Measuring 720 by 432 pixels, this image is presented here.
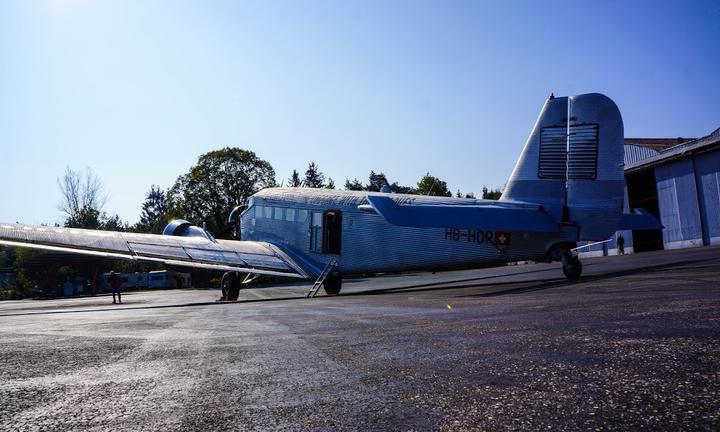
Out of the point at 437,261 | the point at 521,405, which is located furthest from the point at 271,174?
the point at 521,405

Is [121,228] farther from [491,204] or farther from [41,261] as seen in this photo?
[491,204]

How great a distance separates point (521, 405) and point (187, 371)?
2271mm

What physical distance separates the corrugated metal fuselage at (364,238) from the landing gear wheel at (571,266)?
65 cm

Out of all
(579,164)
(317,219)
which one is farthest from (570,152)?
(317,219)

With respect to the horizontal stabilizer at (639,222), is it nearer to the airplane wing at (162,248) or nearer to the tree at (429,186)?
the airplane wing at (162,248)

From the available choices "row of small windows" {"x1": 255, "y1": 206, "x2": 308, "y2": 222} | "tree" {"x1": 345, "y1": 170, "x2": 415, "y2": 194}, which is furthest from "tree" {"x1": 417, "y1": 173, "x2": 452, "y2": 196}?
"row of small windows" {"x1": 255, "y1": 206, "x2": 308, "y2": 222}

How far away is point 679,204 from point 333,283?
1432 inches

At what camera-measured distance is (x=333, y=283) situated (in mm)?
19453

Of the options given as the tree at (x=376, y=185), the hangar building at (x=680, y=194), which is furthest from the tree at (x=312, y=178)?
the hangar building at (x=680, y=194)

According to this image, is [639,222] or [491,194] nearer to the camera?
[639,222]

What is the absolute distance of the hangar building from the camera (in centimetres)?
3872

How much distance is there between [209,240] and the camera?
19.9 metres

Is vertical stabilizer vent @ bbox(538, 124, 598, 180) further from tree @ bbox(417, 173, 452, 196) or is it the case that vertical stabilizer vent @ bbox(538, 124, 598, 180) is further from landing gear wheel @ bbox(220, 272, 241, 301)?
tree @ bbox(417, 173, 452, 196)

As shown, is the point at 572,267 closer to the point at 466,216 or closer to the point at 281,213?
the point at 466,216
